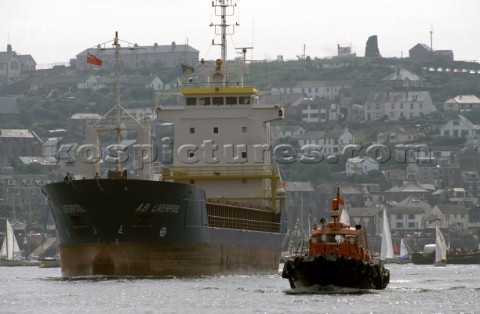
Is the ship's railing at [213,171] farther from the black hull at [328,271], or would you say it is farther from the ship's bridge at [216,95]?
the black hull at [328,271]

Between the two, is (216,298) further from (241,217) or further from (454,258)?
(454,258)

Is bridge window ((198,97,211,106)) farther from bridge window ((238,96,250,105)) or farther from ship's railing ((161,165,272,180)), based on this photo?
ship's railing ((161,165,272,180))

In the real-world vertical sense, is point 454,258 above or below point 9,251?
below

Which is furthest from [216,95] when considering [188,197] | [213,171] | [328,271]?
[328,271]

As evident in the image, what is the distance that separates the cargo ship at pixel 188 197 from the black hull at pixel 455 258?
6701 centimetres

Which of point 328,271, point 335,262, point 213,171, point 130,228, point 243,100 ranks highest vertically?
point 243,100

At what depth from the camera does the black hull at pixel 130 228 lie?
73.6m

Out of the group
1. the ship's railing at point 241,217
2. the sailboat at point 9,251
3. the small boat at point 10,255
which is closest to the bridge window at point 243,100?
the ship's railing at point 241,217

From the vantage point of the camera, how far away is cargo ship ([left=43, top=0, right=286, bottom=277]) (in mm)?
74062

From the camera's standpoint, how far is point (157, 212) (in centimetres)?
7481

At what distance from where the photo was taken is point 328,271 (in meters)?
64.1

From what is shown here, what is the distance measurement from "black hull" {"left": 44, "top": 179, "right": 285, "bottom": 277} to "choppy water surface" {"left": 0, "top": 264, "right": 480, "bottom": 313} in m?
1.12

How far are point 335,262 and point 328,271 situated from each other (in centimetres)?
58

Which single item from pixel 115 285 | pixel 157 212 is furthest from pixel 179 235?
pixel 115 285
